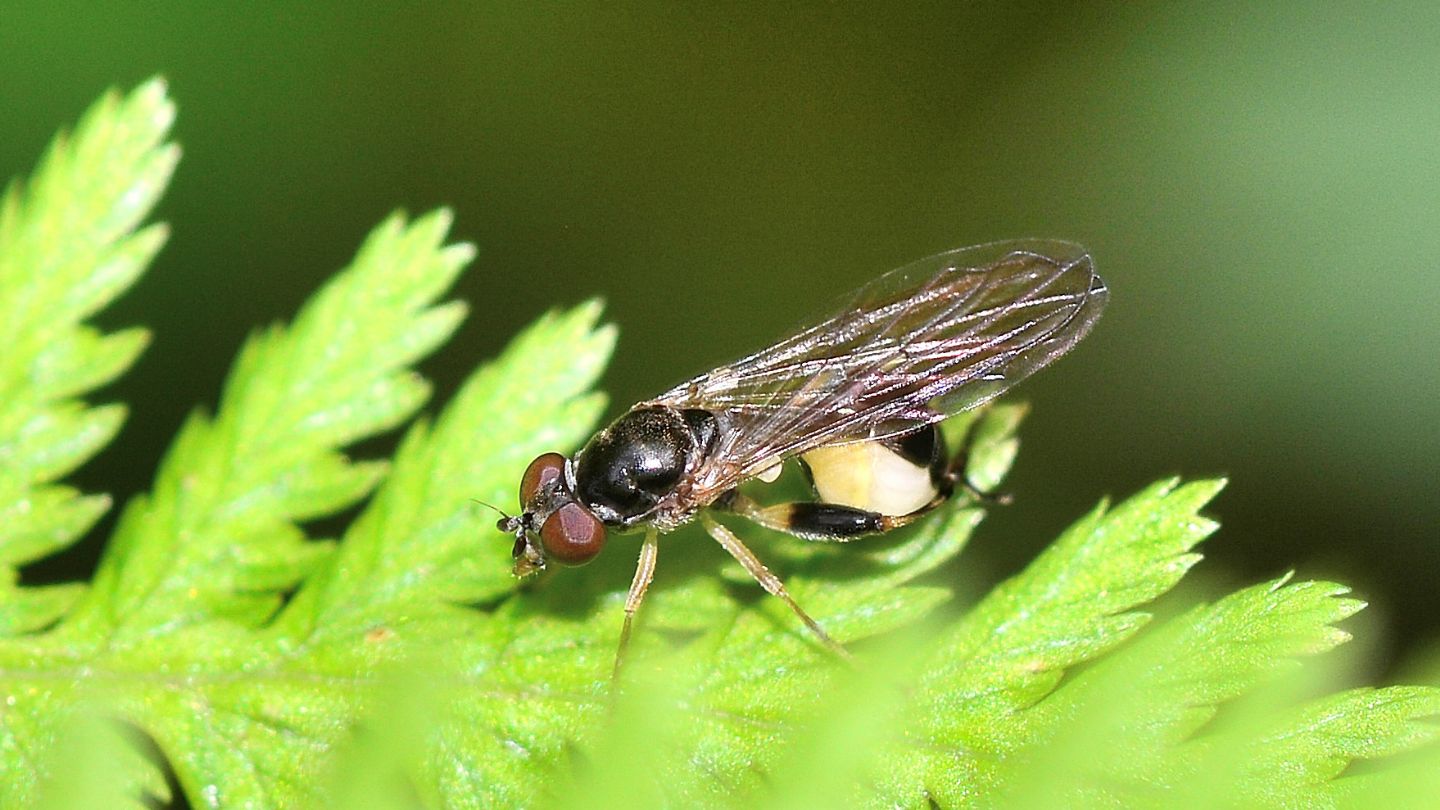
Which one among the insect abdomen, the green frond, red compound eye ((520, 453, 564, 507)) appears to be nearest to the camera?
the green frond

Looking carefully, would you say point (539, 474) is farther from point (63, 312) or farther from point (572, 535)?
point (63, 312)

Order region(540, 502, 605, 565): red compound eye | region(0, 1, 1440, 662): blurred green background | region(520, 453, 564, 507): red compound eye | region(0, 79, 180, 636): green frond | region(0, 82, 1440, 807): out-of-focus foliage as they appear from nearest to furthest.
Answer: region(0, 82, 1440, 807): out-of-focus foliage
region(0, 79, 180, 636): green frond
region(540, 502, 605, 565): red compound eye
region(520, 453, 564, 507): red compound eye
region(0, 1, 1440, 662): blurred green background

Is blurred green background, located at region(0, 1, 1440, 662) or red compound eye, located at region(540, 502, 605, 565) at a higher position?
blurred green background, located at region(0, 1, 1440, 662)

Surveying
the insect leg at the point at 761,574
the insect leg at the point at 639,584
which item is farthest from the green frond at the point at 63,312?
the insect leg at the point at 761,574

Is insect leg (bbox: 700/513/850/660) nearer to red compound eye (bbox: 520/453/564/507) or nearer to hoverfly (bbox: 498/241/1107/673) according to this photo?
hoverfly (bbox: 498/241/1107/673)

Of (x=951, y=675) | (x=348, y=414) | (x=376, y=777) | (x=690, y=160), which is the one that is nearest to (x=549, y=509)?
(x=348, y=414)

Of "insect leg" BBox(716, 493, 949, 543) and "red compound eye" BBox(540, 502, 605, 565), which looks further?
"insect leg" BBox(716, 493, 949, 543)

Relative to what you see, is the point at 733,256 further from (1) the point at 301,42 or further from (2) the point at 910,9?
(1) the point at 301,42

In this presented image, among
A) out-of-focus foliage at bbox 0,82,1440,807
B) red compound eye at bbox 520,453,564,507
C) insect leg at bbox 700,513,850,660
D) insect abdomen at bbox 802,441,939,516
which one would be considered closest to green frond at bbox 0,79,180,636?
out-of-focus foliage at bbox 0,82,1440,807

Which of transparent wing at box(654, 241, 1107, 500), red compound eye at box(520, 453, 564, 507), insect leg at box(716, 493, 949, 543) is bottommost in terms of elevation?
insect leg at box(716, 493, 949, 543)
